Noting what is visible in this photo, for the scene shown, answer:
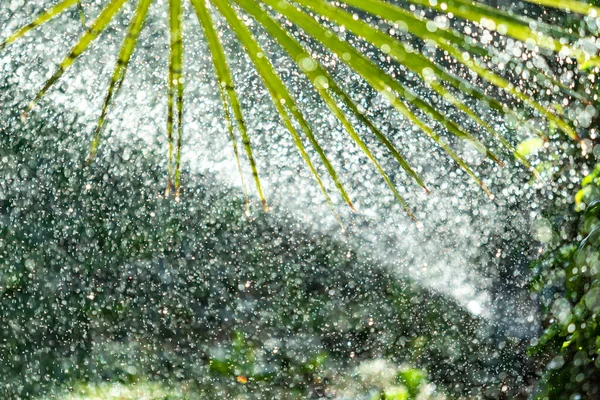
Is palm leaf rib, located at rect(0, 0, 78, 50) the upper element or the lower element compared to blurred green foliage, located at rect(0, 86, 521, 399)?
lower

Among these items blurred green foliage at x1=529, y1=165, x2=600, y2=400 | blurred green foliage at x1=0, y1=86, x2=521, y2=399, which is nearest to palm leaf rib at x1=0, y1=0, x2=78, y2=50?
blurred green foliage at x1=0, y1=86, x2=521, y2=399

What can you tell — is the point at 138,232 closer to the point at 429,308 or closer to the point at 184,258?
the point at 184,258

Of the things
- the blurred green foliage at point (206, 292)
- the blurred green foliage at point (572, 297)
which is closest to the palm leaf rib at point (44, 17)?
the blurred green foliage at point (206, 292)

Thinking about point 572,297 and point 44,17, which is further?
point 572,297

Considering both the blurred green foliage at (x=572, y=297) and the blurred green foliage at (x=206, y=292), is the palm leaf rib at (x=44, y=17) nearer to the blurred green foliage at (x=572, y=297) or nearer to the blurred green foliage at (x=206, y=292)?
the blurred green foliage at (x=206, y=292)

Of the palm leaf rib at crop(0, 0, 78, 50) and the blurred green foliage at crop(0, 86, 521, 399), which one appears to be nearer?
the palm leaf rib at crop(0, 0, 78, 50)

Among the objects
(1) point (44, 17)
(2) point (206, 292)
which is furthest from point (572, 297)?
(1) point (44, 17)

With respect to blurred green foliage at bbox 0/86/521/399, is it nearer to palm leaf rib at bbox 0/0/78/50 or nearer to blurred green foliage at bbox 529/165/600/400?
blurred green foliage at bbox 529/165/600/400

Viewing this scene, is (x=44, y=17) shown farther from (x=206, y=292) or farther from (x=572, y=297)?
(x=572, y=297)

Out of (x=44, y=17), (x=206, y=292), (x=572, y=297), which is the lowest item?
(x=44, y=17)

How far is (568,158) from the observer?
8.09ft

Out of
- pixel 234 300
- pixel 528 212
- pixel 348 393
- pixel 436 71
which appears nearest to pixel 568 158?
pixel 528 212

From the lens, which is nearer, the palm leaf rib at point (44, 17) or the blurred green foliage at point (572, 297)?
the palm leaf rib at point (44, 17)

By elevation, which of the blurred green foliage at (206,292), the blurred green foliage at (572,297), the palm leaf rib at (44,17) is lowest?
the palm leaf rib at (44,17)
